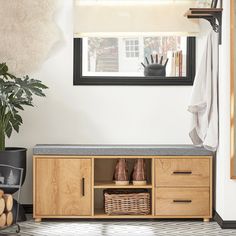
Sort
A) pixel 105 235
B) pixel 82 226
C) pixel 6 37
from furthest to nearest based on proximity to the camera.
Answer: pixel 6 37, pixel 82 226, pixel 105 235

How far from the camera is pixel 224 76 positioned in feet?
14.4

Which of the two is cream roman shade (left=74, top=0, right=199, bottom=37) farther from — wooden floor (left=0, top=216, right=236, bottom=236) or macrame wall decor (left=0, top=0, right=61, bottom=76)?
wooden floor (left=0, top=216, right=236, bottom=236)

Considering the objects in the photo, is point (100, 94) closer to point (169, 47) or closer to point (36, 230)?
point (169, 47)

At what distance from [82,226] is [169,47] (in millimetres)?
1703

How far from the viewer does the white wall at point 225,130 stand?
4363 millimetres

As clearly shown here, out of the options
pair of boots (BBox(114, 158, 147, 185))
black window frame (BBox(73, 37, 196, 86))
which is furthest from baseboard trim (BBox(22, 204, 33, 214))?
black window frame (BBox(73, 37, 196, 86))

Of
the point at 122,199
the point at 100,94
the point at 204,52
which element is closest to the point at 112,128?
the point at 100,94

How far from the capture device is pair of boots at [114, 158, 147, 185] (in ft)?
15.6

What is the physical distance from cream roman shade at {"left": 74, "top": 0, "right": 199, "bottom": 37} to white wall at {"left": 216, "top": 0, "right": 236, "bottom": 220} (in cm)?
62

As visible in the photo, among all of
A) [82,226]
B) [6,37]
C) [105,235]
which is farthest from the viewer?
[6,37]

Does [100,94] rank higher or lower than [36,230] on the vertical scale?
higher

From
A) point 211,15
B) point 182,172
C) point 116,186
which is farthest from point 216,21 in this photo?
point 116,186

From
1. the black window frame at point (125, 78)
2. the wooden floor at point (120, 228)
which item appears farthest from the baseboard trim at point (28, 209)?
the black window frame at point (125, 78)

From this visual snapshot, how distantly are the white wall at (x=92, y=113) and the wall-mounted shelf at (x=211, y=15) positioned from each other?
0.68m
